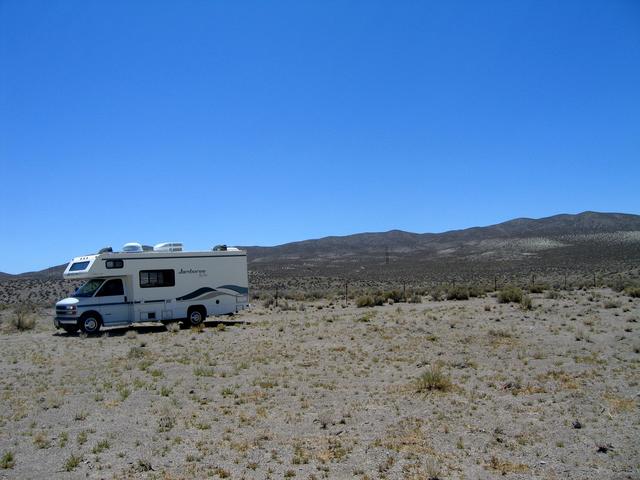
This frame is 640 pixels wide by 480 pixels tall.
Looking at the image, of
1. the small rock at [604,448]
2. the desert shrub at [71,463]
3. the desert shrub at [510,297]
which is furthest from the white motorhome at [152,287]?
Result: the small rock at [604,448]

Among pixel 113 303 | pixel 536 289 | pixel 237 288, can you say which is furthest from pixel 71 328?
pixel 536 289

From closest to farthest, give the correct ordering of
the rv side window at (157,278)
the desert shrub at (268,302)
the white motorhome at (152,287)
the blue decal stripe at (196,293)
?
1. the white motorhome at (152,287)
2. the rv side window at (157,278)
3. the blue decal stripe at (196,293)
4. the desert shrub at (268,302)

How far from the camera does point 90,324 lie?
70.3 ft

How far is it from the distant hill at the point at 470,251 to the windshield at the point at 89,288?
151 feet

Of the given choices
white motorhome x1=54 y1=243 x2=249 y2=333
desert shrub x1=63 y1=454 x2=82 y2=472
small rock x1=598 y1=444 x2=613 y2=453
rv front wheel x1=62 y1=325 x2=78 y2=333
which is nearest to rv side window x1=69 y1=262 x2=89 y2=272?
white motorhome x1=54 y1=243 x2=249 y2=333

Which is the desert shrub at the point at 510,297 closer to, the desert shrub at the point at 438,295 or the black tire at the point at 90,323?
the desert shrub at the point at 438,295

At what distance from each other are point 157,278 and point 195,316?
219 centimetres

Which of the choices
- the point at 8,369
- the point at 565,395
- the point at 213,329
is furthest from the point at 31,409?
the point at 213,329

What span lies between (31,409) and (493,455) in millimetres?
7893

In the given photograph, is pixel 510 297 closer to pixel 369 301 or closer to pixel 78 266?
pixel 369 301

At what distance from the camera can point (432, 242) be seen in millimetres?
132875

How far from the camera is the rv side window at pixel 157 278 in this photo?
22516mm

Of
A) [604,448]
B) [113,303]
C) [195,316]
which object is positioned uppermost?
[113,303]

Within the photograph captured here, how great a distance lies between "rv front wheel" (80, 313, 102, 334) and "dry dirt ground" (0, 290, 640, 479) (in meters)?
1.77
